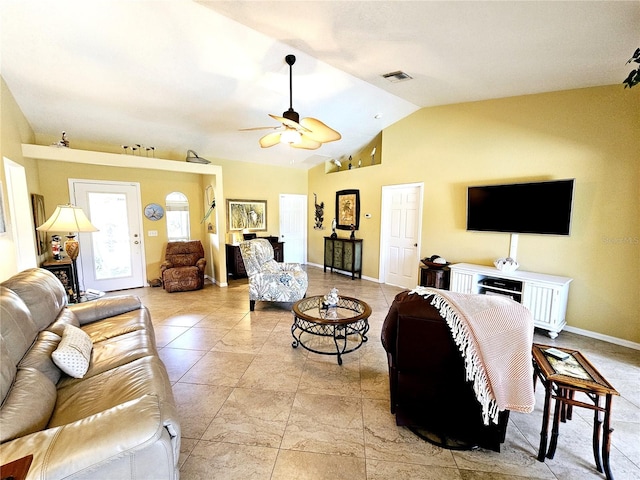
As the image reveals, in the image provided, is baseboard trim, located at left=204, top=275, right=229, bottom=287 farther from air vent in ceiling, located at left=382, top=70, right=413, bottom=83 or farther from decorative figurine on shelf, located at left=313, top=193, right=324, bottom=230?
air vent in ceiling, located at left=382, top=70, right=413, bottom=83

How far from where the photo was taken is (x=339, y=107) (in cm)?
420

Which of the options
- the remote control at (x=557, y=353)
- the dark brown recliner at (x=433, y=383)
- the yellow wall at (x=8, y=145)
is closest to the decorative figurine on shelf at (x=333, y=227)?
the dark brown recliner at (x=433, y=383)

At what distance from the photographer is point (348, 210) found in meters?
6.16

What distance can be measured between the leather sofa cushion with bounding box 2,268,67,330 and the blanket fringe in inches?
103

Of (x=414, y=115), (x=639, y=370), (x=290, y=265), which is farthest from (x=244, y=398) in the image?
(x=414, y=115)

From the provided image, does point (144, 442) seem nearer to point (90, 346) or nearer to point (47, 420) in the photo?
point (47, 420)

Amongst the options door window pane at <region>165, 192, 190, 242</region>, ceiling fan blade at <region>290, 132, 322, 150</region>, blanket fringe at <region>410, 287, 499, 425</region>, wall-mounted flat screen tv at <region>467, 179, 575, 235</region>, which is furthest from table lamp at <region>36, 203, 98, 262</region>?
wall-mounted flat screen tv at <region>467, 179, 575, 235</region>

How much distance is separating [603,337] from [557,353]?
231cm

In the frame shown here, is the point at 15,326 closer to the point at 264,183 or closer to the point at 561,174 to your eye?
the point at 561,174

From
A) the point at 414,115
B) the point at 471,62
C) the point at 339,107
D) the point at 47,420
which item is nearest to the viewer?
the point at 47,420

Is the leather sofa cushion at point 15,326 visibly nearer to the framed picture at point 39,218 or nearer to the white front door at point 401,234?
the framed picture at point 39,218

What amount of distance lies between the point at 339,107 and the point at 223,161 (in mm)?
2843

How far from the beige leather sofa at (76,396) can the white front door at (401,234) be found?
4212 mm

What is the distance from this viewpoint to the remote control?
1732 millimetres
